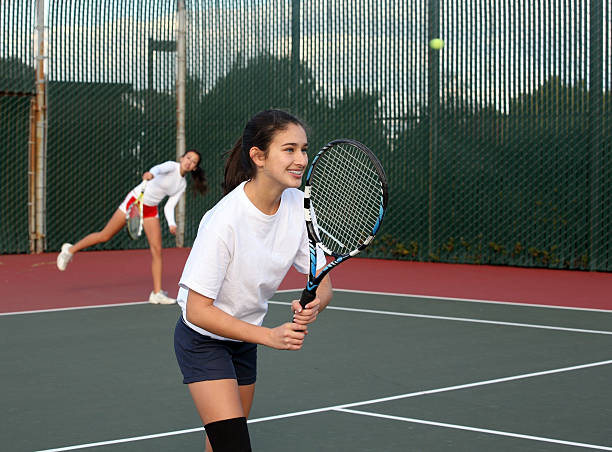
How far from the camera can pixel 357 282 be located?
33.0 feet

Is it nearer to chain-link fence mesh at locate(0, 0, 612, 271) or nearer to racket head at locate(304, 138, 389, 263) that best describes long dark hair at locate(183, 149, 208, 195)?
racket head at locate(304, 138, 389, 263)

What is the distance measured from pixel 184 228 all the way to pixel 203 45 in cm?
262

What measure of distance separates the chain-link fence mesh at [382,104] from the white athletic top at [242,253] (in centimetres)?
802

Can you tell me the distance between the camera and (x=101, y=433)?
4.12m

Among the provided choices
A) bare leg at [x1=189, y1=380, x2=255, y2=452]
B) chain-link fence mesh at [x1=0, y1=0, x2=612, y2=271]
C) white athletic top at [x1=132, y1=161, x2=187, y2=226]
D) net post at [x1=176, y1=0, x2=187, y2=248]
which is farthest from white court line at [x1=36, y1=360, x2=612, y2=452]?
net post at [x1=176, y1=0, x2=187, y2=248]

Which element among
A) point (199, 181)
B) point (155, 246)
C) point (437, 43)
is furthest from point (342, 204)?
point (437, 43)

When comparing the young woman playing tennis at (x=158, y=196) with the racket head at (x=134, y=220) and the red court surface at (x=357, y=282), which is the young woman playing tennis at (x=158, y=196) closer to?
the racket head at (x=134, y=220)

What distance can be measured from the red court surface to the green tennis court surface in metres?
0.95

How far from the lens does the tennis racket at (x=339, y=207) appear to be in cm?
304

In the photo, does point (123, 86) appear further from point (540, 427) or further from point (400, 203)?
point (540, 427)

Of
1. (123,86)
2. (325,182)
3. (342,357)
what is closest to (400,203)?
(123,86)

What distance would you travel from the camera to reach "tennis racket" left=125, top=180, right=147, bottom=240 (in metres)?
8.31

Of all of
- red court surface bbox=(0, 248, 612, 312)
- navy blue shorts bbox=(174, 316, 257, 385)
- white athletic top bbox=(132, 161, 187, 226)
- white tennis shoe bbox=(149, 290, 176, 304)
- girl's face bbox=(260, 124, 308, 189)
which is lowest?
red court surface bbox=(0, 248, 612, 312)

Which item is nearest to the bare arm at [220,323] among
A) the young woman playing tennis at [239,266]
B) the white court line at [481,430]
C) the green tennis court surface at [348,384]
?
the young woman playing tennis at [239,266]
